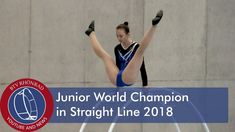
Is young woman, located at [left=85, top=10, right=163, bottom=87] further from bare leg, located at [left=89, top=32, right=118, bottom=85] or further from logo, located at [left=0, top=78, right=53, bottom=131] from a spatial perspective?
logo, located at [left=0, top=78, right=53, bottom=131]

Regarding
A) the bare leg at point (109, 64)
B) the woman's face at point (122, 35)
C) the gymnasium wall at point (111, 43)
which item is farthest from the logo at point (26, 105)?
the woman's face at point (122, 35)

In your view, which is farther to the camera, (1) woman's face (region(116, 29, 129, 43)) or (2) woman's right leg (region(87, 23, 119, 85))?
(2) woman's right leg (region(87, 23, 119, 85))

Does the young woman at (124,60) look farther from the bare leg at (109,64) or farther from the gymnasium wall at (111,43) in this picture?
the gymnasium wall at (111,43)

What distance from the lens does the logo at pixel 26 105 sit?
1318 cm

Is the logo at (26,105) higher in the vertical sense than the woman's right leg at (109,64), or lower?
lower

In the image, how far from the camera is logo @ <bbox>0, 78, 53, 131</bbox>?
1318 centimetres

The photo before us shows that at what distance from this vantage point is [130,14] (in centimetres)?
1295

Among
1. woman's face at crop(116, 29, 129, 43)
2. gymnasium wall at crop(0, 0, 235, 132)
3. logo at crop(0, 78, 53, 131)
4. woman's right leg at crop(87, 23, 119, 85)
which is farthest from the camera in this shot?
logo at crop(0, 78, 53, 131)

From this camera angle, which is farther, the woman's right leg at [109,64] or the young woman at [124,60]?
the woman's right leg at [109,64]

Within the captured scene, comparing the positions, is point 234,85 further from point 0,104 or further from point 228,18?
point 0,104

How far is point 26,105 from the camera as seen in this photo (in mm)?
13406

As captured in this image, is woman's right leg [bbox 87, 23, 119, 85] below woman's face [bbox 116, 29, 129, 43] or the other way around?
below

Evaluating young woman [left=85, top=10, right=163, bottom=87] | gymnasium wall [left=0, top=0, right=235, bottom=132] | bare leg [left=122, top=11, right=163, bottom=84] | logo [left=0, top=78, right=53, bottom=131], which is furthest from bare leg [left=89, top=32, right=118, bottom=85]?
logo [left=0, top=78, right=53, bottom=131]

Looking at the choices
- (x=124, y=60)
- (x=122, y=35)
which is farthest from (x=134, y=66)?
(x=122, y=35)
